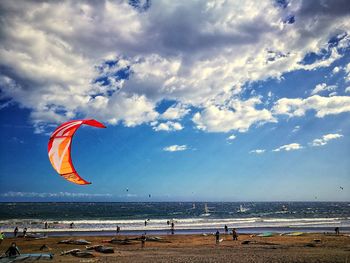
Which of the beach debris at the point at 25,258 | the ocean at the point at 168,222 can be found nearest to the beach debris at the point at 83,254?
the beach debris at the point at 25,258

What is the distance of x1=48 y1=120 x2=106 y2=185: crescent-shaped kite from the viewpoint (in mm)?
11523

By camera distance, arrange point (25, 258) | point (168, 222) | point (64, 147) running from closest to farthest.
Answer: point (64, 147) → point (25, 258) → point (168, 222)

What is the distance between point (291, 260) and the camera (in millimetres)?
18516

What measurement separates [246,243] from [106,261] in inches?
553

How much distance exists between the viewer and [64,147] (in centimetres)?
1223

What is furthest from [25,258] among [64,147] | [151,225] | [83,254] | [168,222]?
[151,225]

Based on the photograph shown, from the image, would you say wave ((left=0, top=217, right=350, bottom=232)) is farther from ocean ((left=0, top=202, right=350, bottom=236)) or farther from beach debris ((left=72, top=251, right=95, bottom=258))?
beach debris ((left=72, top=251, right=95, bottom=258))

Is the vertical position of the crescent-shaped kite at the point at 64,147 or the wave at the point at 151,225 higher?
the crescent-shaped kite at the point at 64,147

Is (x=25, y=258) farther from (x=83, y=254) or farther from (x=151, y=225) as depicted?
(x=151, y=225)

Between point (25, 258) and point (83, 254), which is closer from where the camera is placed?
point (25, 258)

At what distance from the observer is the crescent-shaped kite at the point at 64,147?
11523 mm

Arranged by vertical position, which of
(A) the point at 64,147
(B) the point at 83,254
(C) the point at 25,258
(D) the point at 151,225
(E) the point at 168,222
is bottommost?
(D) the point at 151,225

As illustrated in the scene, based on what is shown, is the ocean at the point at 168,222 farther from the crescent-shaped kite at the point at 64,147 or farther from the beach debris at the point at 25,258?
the crescent-shaped kite at the point at 64,147

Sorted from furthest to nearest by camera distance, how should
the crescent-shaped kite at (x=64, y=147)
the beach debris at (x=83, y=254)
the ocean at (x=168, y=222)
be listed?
the ocean at (x=168, y=222), the beach debris at (x=83, y=254), the crescent-shaped kite at (x=64, y=147)
